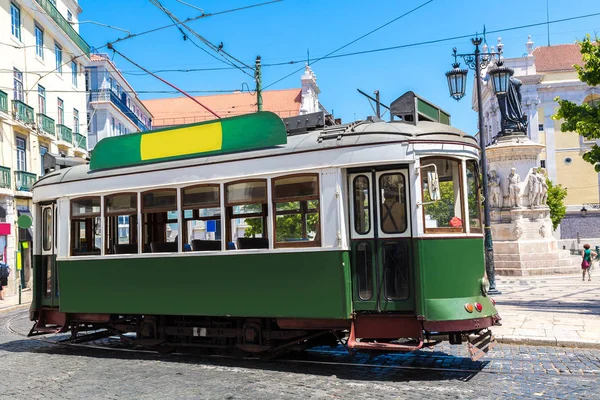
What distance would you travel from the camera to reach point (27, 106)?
98.1 ft

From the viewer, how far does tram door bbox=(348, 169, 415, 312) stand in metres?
7.91

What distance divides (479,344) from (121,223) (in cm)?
564

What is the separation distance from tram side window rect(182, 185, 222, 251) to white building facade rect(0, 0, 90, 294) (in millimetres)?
17666

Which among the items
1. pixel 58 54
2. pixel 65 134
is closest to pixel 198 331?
pixel 65 134

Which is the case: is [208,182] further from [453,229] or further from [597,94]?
[597,94]

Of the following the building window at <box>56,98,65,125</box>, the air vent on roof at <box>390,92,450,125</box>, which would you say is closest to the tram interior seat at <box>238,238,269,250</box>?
the air vent on roof at <box>390,92,450,125</box>

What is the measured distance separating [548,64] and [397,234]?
2779 inches

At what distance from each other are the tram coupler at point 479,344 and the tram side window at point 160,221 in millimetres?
4387

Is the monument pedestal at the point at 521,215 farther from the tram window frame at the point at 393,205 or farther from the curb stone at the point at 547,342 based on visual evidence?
the tram window frame at the point at 393,205

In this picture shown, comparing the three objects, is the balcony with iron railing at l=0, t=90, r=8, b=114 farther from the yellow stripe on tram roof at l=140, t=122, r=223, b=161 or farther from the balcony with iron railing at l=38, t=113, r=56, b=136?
the yellow stripe on tram roof at l=140, t=122, r=223, b=161

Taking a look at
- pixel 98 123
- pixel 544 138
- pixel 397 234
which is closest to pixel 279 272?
pixel 397 234

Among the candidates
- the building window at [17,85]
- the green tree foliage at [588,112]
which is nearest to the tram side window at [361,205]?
the green tree foliage at [588,112]

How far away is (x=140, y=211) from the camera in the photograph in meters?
9.73

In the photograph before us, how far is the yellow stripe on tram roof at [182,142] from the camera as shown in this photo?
932 centimetres
